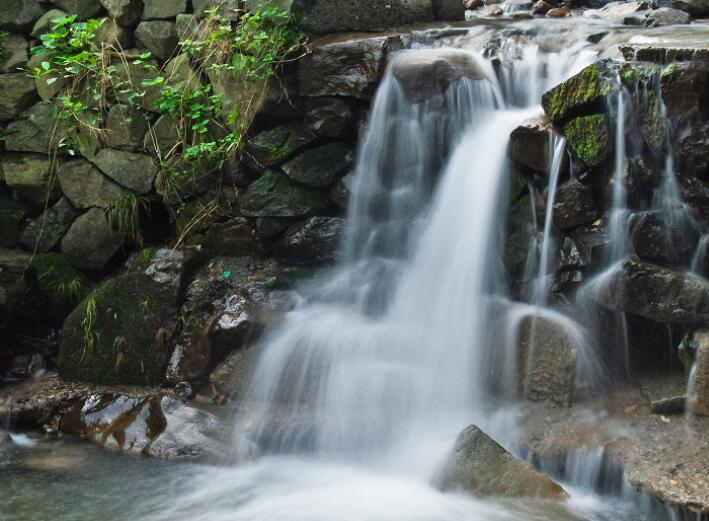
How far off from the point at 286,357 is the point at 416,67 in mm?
2386

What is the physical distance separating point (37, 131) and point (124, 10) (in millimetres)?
1312

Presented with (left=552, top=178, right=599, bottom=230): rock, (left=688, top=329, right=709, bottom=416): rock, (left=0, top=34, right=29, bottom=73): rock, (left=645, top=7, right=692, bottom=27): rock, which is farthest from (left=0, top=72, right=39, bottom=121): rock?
(left=688, top=329, right=709, bottom=416): rock

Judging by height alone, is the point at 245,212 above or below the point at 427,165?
below

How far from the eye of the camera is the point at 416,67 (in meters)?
5.23

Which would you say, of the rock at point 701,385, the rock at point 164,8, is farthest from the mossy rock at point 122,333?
the rock at point 701,385

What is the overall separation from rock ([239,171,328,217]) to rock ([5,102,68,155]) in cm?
187

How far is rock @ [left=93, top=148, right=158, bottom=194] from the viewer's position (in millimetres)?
5840

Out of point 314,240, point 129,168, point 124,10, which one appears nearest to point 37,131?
point 129,168

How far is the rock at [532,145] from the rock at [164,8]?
3107mm

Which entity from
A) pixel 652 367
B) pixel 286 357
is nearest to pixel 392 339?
pixel 286 357

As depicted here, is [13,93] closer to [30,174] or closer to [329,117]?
[30,174]

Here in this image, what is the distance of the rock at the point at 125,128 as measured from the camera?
582 centimetres

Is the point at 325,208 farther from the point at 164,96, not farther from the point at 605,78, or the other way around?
the point at 605,78

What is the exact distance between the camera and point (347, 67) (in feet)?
17.6
